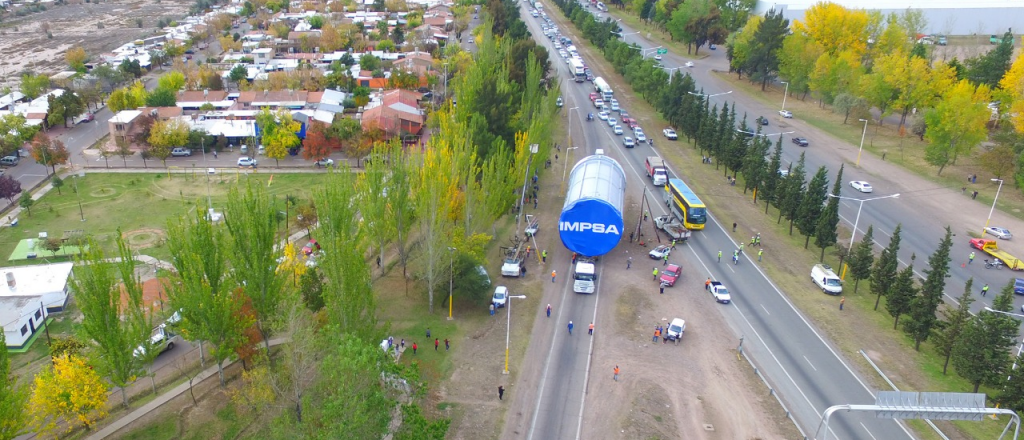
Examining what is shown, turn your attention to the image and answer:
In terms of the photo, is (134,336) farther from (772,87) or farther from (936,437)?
(772,87)

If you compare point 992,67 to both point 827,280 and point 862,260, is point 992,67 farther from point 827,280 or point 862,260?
point 827,280

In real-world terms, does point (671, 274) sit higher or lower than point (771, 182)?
lower

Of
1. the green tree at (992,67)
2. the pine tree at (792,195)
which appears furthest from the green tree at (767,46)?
the pine tree at (792,195)

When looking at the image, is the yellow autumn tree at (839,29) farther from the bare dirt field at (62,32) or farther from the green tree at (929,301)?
the bare dirt field at (62,32)

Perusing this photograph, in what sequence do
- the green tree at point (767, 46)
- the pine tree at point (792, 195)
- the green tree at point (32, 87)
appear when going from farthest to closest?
the green tree at point (767, 46) < the green tree at point (32, 87) < the pine tree at point (792, 195)

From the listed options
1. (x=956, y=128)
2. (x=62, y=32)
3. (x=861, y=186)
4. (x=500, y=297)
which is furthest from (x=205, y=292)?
(x=62, y=32)

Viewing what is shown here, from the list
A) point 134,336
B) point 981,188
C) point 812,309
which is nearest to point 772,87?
point 981,188

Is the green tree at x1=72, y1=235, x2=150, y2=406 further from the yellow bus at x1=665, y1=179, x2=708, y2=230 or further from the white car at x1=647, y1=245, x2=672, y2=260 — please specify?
the yellow bus at x1=665, y1=179, x2=708, y2=230
